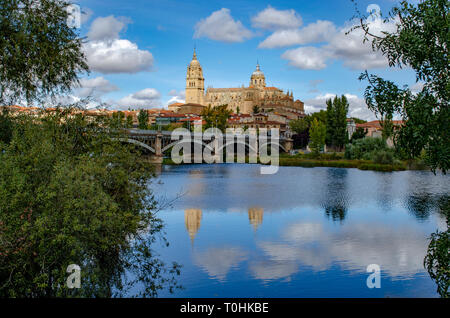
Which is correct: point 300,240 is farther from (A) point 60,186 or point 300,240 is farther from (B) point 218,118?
(B) point 218,118

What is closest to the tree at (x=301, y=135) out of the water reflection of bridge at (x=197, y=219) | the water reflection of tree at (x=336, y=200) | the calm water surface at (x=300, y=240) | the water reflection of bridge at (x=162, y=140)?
the water reflection of bridge at (x=162, y=140)

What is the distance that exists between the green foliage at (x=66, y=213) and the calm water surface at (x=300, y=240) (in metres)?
1.58

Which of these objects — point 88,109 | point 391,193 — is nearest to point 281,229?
point 88,109

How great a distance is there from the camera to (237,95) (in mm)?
155750

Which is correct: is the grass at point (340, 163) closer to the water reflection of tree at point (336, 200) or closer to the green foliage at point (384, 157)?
the green foliage at point (384, 157)

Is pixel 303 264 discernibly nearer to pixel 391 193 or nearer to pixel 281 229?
pixel 281 229

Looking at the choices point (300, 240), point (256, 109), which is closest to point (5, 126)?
point (300, 240)

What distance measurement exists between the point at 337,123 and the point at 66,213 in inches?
2407

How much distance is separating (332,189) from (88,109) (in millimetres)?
20683

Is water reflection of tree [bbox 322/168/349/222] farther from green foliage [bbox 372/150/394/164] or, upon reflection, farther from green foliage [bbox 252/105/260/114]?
green foliage [bbox 252/105/260/114]

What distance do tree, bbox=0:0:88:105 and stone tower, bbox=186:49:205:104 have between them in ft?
488

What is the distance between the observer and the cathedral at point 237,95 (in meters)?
142

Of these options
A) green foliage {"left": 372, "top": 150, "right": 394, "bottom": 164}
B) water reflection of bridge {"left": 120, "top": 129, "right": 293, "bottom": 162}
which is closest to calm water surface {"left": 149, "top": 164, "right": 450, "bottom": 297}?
green foliage {"left": 372, "top": 150, "right": 394, "bottom": 164}
